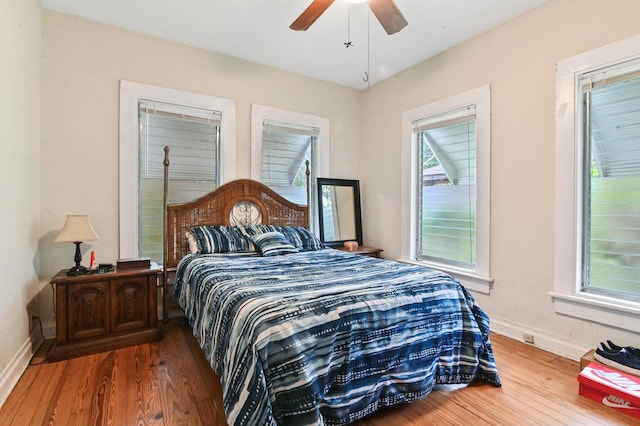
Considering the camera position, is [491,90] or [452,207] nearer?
[491,90]

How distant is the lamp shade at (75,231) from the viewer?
2488mm

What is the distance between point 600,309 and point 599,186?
88 cm

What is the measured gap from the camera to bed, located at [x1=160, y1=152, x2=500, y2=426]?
1401mm

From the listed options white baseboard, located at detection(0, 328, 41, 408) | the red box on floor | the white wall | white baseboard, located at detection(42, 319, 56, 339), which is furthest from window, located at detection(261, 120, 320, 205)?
the red box on floor

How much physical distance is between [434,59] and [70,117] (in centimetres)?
352

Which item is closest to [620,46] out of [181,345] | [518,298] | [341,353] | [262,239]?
[518,298]

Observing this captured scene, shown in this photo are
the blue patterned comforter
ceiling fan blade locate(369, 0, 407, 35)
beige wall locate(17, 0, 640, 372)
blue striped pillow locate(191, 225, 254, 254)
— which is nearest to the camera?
the blue patterned comforter

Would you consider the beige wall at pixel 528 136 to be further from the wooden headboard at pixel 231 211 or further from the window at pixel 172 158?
the window at pixel 172 158

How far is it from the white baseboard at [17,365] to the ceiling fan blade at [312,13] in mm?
2881

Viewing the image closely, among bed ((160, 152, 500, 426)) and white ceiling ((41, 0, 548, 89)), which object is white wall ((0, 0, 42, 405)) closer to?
white ceiling ((41, 0, 548, 89))

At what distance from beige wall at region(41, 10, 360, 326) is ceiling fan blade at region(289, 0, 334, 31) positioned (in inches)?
58.7

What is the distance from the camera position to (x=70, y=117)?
2822 millimetres

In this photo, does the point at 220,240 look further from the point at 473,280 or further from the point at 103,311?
the point at 473,280

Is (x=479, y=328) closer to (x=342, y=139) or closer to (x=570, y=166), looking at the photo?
(x=570, y=166)
